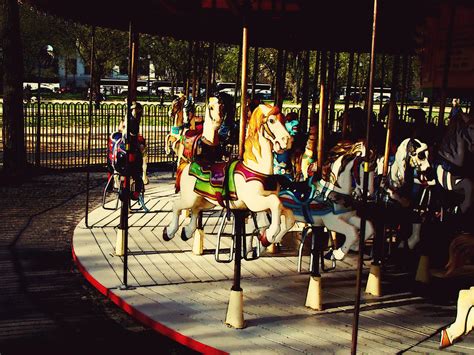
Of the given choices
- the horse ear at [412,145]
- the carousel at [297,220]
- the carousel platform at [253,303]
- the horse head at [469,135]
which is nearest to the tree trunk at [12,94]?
the carousel at [297,220]

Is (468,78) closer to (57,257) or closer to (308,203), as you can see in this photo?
(308,203)

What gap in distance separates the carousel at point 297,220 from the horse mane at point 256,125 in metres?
0.02

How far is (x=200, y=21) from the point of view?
1226 centimetres

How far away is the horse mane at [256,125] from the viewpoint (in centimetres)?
796

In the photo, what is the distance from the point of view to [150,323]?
25.4 feet

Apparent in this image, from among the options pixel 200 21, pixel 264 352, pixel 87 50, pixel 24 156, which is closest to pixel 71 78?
pixel 87 50

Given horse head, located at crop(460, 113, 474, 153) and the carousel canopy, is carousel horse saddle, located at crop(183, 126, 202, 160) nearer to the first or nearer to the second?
the carousel canopy

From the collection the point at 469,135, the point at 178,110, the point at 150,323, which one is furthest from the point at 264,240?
the point at 178,110

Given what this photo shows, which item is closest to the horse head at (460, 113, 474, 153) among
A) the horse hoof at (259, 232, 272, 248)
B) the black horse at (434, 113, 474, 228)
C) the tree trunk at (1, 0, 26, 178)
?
the black horse at (434, 113, 474, 228)

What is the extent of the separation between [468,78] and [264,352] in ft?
14.9

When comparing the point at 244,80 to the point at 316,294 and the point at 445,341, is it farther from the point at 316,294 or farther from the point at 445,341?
the point at 445,341

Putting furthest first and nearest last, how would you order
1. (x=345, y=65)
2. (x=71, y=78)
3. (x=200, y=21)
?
(x=71, y=78) → (x=345, y=65) → (x=200, y=21)

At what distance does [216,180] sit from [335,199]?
169 centimetres

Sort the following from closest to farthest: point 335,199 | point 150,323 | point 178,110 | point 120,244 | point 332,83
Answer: point 150,323 → point 335,199 → point 120,244 → point 332,83 → point 178,110
